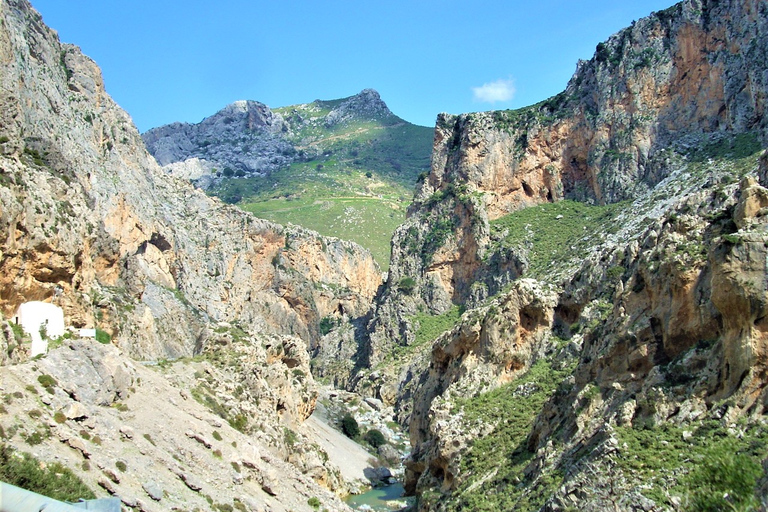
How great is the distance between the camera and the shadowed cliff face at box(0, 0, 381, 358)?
37906mm

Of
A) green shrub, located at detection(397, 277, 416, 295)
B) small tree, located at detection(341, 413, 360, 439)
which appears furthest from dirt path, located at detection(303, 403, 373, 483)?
green shrub, located at detection(397, 277, 416, 295)

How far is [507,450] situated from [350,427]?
4971cm

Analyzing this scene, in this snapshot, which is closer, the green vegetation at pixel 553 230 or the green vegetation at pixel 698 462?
the green vegetation at pixel 698 462

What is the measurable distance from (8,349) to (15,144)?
50.7 feet

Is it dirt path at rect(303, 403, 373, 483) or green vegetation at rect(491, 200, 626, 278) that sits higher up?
green vegetation at rect(491, 200, 626, 278)

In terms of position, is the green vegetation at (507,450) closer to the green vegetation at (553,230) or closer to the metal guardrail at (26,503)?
the green vegetation at (553,230)

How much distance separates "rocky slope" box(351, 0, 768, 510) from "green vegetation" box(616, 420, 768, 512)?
0.30 ft

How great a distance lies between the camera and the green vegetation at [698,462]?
19.0m

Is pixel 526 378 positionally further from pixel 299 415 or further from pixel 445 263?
pixel 445 263

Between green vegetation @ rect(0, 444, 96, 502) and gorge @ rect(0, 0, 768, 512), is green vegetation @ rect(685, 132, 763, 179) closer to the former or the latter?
gorge @ rect(0, 0, 768, 512)

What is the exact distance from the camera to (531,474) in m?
38.0

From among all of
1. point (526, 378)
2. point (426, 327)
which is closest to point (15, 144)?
point (526, 378)

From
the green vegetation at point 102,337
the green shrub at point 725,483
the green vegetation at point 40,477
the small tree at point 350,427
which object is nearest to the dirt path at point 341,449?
the small tree at point 350,427

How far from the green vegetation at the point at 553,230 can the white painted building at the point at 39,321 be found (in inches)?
2097
